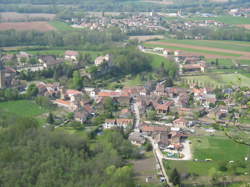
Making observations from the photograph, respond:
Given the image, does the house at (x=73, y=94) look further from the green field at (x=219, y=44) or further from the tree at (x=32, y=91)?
the green field at (x=219, y=44)

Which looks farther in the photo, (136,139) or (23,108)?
(23,108)

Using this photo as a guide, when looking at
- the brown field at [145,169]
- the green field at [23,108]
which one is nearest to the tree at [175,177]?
the brown field at [145,169]

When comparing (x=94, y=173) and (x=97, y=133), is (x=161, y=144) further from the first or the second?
(x=94, y=173)

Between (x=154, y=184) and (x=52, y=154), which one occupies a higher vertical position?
(x=52, y=154)

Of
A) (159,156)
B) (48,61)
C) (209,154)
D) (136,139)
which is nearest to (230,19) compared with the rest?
(48,61)

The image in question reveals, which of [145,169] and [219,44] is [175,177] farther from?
[219,44]

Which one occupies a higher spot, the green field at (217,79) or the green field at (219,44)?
the green field at (219,44)

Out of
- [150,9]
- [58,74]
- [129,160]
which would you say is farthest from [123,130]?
[150,9]
